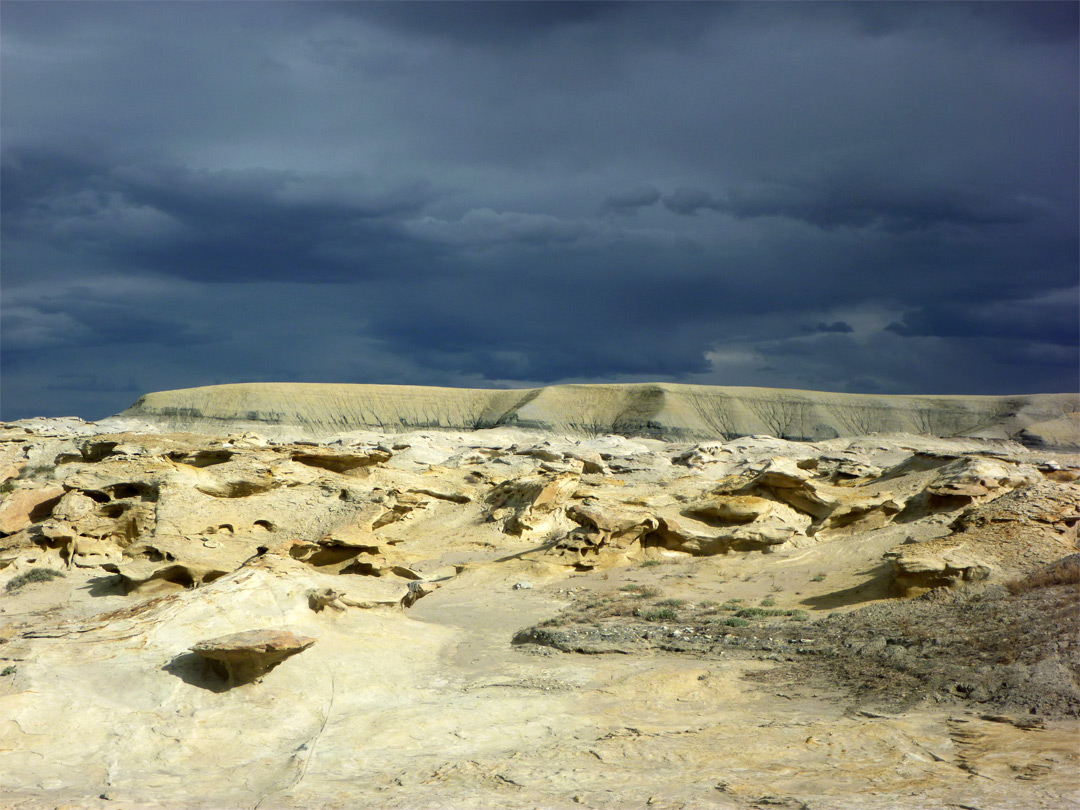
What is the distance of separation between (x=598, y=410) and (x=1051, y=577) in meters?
85.7

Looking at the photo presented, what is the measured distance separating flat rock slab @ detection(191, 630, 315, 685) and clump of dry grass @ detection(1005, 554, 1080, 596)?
7.53 m

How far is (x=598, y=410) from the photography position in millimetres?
94688

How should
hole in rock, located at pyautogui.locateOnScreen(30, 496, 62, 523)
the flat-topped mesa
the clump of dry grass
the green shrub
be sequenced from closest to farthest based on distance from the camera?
the clump of dry grass < the green shrub < hole in rock, located at pyautogui.locateOnScreen(30, 496, 62, 523) < the flat-topped mesa

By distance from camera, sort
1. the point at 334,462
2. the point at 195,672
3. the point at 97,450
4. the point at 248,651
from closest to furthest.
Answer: the point at 248,651 → the point at 195,672 → the point at 334,462 → the point at 97,450

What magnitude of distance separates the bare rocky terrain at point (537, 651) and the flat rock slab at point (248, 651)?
0.03 m

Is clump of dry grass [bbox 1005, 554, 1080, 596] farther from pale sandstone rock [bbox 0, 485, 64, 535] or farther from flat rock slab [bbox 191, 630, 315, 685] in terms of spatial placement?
pale sandstone rock [bbox 0, 485, 64, 535]

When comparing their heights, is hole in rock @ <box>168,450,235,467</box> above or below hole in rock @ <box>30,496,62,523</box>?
above

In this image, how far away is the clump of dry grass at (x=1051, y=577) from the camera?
28.9 ft

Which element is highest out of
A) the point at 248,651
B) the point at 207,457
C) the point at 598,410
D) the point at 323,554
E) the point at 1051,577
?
the point at 207,457

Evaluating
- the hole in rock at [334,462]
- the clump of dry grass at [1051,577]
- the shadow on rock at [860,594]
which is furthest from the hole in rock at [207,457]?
the clump of dry grass at [1051,577]

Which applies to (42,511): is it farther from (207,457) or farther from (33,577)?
(207,457)

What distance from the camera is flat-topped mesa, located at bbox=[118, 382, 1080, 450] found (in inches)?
3465

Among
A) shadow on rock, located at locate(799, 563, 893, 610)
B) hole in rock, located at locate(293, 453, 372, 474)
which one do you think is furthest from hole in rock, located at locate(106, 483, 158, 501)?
shadow on rock, located at locate(799, 563, 893, 610)

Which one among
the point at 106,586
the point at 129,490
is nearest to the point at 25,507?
the point at 129,490
